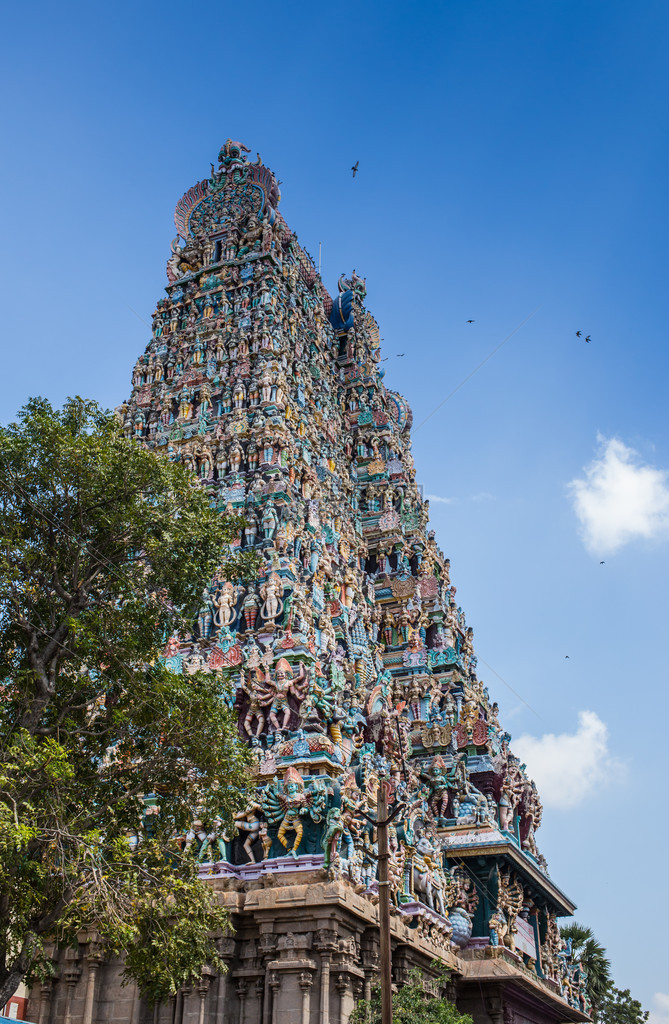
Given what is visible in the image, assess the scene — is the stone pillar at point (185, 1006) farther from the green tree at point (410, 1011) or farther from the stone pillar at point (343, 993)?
the green tree at point (410, 1011)

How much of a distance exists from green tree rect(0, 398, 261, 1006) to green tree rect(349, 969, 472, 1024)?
4.16m

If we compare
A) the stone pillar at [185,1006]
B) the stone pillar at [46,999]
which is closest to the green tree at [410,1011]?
the stone pillar at [185,1006]

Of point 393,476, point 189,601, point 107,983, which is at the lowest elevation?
point 107,983

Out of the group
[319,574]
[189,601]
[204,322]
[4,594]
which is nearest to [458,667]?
[319,574]

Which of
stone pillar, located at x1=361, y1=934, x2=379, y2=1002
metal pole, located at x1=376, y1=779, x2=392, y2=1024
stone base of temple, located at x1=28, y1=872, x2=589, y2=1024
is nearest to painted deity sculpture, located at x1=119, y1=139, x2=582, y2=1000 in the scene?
stone base of temple, located at x1=28, y1=872, x2=589, y2=1024

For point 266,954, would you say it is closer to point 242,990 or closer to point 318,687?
point 242,990

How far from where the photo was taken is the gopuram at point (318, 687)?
16.5m

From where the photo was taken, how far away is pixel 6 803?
10500 mm

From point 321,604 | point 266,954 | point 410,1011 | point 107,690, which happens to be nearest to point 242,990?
point 266,954

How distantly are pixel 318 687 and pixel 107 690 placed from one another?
22.6ft

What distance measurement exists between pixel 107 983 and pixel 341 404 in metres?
23.1

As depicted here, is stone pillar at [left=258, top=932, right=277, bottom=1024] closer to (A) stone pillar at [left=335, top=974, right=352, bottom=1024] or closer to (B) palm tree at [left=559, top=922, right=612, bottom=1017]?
(A) stone pillar at [left=335, top=974, right=352, bottom=1024]

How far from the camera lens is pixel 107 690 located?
1301cm

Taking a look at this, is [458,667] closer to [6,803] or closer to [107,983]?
[107,983]
